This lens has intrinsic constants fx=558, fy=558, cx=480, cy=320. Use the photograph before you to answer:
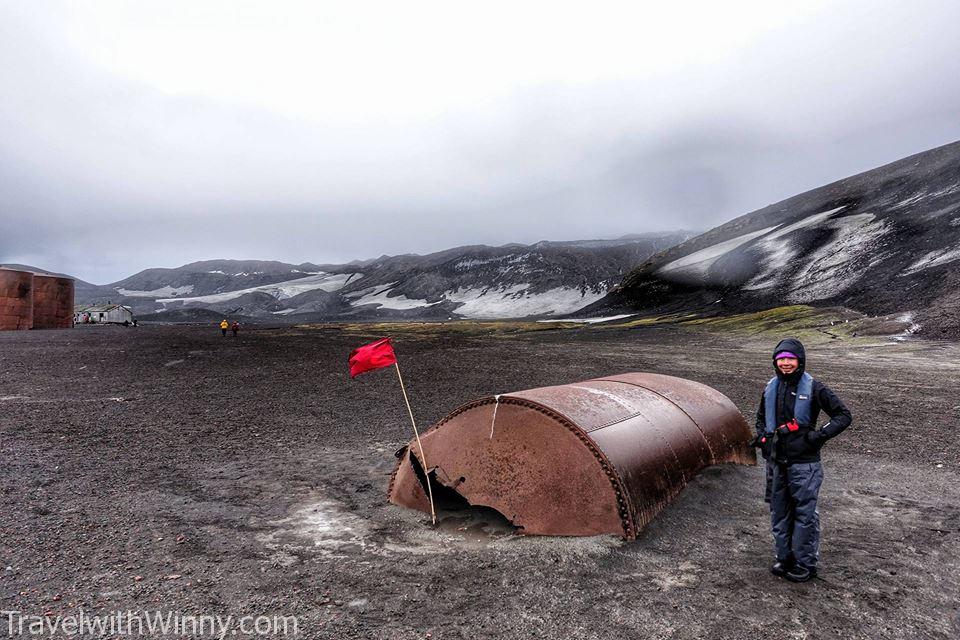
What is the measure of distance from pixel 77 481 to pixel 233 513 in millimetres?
2895

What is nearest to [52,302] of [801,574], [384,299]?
[801,574]

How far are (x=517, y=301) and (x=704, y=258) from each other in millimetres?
33508

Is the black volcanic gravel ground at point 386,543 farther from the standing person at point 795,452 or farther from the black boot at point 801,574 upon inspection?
the standing person at point 795,452

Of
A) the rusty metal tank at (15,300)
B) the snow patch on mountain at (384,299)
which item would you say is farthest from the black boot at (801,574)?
the snow patch on mountain at (384,299)

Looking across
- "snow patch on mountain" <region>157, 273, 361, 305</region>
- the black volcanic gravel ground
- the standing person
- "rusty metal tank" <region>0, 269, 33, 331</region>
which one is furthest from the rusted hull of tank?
"snow patch on mountain" <region>157, 273, 361, 305</region>

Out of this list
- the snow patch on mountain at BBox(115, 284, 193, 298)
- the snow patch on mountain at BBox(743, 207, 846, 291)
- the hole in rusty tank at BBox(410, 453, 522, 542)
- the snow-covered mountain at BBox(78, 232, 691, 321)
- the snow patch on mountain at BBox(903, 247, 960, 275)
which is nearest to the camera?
the hole in rusty tank at BBox(410, 453, 522, 542)

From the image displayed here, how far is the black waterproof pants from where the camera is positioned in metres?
4.87

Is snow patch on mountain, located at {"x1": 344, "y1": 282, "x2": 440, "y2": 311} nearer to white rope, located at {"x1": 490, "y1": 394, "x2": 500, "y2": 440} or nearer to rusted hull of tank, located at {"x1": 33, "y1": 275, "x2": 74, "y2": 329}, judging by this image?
rusted hull of tank, located at {"x1": 33, "y1": 275, "x2": 74, "y2": 329}

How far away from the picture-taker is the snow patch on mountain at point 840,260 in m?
43.4

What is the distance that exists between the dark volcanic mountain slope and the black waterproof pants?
28.1 metres

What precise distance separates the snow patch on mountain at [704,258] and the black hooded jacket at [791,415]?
64348 mm

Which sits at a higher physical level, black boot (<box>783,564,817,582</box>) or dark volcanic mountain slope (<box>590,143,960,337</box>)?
dark volcanic mountain slope (<box>590,143,960,337</box>)

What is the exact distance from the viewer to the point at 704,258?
235ft

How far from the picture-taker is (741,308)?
45969 mm
